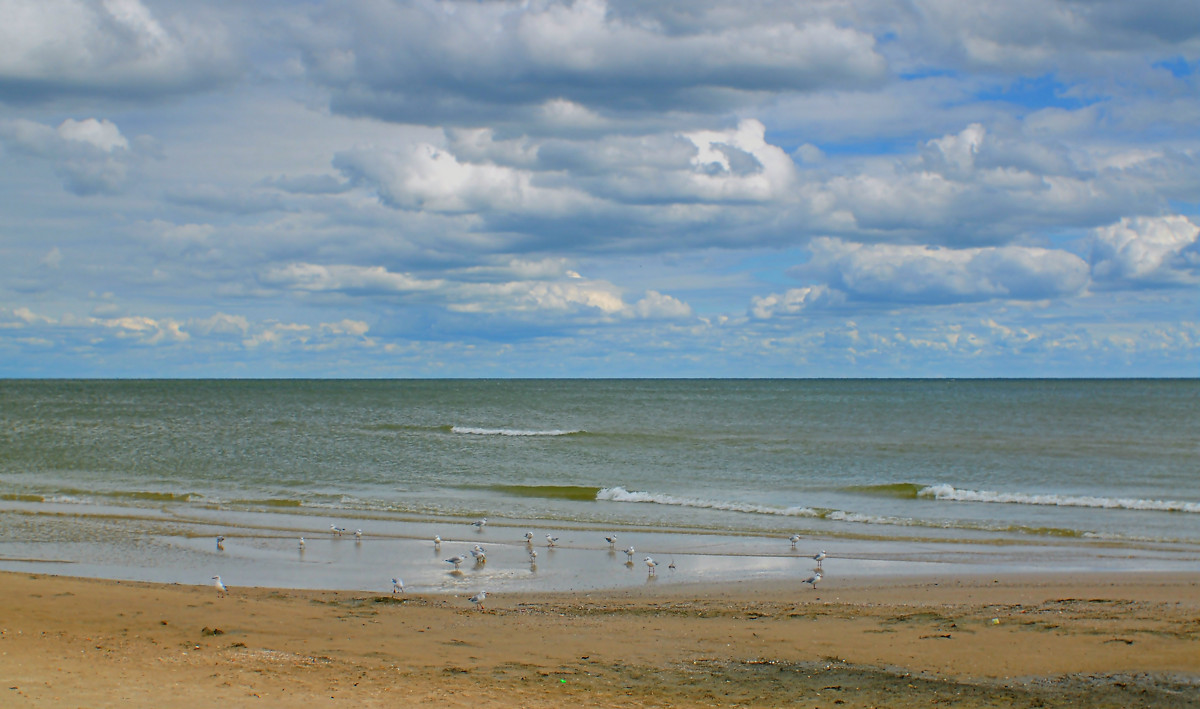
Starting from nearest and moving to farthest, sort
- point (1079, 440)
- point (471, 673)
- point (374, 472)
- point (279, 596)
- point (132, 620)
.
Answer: point (471, 673) → point (132, 620) → point (279, 596) → point (374, 472) → point (1079, 440)

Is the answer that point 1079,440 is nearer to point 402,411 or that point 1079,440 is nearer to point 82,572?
point 82,572

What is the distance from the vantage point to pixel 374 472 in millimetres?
33812

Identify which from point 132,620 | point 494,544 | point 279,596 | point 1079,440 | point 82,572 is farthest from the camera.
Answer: point 1079,440

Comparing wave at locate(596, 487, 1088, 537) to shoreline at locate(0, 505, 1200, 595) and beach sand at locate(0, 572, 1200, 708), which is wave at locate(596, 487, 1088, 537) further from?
beach sand at locate(0, 572, 1200, 708)

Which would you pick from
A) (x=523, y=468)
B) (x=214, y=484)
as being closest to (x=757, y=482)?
(x=523, y=468)

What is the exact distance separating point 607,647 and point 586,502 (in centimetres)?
1644

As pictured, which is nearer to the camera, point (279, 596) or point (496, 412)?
point (279, 596)

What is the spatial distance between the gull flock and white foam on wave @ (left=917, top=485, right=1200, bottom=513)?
8.59m

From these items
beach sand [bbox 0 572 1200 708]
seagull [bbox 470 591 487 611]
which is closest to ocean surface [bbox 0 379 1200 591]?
seagull [bbox 470 591 487 611]

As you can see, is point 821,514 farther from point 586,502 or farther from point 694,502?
point 586,502

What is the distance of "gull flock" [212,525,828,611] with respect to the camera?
1484 cm

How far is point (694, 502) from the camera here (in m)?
26.6

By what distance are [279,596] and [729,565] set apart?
8314 millimetres

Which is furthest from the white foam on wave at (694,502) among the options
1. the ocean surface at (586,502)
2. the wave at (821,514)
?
the ocean surface at (586,502)
